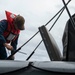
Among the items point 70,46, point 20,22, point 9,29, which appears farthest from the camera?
point 9,29

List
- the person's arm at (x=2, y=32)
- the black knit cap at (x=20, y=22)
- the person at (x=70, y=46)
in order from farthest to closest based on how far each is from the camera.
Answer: the black knit cap at (x=20, y=22) < the person's arm at (x=2, y=32) < the person at (x=70, y=46)

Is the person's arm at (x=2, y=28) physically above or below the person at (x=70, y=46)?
above

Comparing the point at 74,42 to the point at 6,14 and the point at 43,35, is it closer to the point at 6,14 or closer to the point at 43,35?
the point at 43,35

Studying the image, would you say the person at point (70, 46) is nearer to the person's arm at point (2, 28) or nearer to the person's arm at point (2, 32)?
the person's arm at point (2, 32)

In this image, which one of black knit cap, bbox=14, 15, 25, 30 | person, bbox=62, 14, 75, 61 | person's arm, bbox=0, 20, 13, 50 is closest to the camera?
person, bbox=62, 14, 75, 61

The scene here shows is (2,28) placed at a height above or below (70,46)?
above

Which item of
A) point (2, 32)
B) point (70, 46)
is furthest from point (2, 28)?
point (70, 46)

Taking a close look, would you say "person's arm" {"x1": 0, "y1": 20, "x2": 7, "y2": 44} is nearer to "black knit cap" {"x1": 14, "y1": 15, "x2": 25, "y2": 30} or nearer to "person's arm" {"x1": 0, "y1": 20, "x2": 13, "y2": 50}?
"person's arm" {"x1": 0, "y1": 20, "x2": 13, "y2": 50}

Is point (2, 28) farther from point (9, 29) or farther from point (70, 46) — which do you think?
point (70, 46)

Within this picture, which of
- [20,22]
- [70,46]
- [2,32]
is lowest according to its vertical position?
[70,46]

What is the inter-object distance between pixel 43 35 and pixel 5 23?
1.98m

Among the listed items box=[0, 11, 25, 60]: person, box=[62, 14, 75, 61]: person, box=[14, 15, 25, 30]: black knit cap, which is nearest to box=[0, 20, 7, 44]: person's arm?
box=[0, 11, 25, 60]: person

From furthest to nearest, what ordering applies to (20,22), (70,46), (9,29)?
(9,29) < (20,22) < (70,46)

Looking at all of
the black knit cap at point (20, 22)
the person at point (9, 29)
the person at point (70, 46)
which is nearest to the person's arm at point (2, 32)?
the person at point (9, 29)
